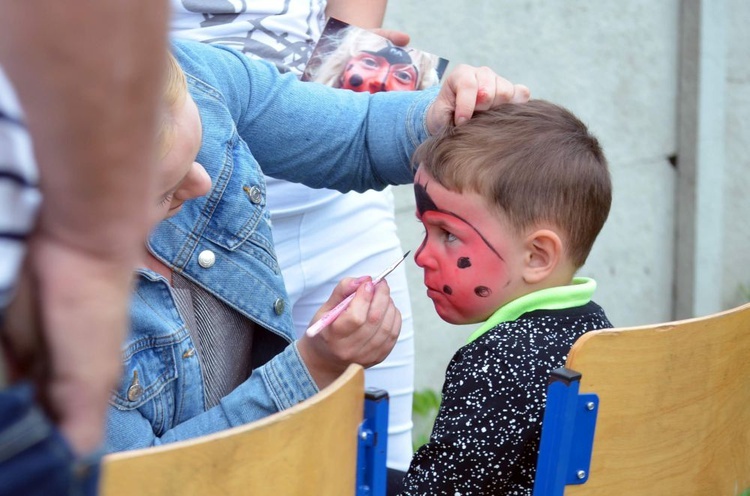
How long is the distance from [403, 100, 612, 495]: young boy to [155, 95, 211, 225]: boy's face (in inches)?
16.2

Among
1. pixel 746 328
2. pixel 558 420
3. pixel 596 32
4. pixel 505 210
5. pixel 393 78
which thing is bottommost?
pixel 558 420

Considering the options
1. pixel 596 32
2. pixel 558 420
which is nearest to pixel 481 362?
pixel 558 420

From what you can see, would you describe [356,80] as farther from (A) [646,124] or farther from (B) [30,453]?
(A) [646,124]

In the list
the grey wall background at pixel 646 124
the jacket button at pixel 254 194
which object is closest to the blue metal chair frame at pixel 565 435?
the jacket button at pixel 254 194

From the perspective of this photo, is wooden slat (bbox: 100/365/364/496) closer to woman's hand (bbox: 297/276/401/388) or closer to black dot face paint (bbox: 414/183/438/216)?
woman's hand (bbox: 297/276/401/388)

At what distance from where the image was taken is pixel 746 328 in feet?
4.57

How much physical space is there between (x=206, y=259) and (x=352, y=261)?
0.51 meters

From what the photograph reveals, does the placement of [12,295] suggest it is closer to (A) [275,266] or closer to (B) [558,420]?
(B) [558,420]

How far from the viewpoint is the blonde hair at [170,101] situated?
1.17m

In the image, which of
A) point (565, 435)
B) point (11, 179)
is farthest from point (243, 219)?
point (11, 179)

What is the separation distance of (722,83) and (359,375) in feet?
9.96

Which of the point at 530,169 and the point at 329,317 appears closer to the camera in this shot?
the point at 329,317

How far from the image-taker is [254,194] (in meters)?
1.52

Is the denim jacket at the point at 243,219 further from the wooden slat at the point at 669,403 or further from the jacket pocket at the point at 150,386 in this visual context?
the wooden slat at the point at 669,403
